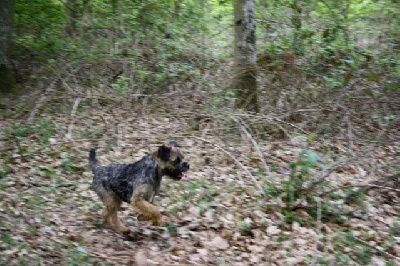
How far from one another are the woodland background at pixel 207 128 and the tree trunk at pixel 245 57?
0.19ft

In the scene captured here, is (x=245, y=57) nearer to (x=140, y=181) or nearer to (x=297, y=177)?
(x=297, y=177)

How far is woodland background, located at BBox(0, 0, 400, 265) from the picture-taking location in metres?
6.27

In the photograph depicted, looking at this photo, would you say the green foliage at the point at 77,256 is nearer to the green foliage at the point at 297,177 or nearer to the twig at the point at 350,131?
the green foliage at the point at 297,177

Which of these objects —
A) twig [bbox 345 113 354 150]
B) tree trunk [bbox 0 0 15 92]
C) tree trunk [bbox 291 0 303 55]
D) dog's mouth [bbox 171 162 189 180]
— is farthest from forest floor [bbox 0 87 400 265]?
tree trunk [bbox 291 0 303 55]

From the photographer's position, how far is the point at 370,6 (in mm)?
13977

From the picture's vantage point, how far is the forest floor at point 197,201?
5.95 metres

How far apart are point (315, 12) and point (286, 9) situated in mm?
853

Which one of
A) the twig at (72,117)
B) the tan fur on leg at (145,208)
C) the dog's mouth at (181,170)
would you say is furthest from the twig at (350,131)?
the twig at (72,117)

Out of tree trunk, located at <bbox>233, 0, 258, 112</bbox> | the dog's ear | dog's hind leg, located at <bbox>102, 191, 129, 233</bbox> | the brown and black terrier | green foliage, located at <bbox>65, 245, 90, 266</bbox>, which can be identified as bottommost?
green foliage, located at <bbox>65, 245, 90, 266</bbox>

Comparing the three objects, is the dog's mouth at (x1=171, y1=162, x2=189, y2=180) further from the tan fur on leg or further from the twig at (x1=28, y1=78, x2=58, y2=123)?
the twig at (x1=28, y1=78, x2=58, y2=123)

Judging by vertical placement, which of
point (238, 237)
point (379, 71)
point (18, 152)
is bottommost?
point (238, 237)

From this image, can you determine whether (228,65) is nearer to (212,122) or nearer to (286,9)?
(286,9)

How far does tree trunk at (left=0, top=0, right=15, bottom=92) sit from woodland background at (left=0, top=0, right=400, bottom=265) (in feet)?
0.14

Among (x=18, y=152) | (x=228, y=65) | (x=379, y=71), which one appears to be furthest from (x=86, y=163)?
(x=379, y=71)
